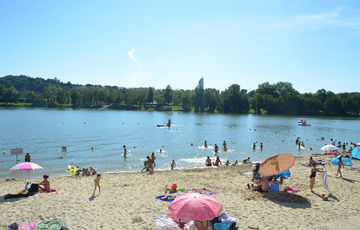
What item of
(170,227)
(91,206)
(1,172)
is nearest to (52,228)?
(91,206)

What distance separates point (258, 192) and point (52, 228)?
10438 millimetres

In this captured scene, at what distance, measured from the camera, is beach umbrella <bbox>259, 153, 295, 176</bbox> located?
13.3 metres

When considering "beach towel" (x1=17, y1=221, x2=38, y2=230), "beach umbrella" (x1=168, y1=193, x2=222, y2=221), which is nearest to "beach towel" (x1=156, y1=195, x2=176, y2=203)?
"beach umbrella" (x1=168, y1=193, x2=222, y2=221)

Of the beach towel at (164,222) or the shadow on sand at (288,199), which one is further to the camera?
the shadow on sand at (288,199)

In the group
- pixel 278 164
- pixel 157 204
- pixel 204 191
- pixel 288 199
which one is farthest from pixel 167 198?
pixel 288 199

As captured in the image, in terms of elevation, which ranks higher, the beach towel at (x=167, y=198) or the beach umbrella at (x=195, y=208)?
the beach umbrella at (x=195, y=208)

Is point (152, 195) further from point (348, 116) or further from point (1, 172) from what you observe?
point (348, 116)

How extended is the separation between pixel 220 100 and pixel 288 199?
138 m

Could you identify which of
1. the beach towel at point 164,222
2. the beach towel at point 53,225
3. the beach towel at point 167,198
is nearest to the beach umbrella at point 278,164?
the beach towel at point 167,198

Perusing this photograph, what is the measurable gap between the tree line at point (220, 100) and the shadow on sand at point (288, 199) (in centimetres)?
13399

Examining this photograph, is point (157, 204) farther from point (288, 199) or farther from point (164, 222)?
point (288, 199)

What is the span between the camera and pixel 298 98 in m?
139

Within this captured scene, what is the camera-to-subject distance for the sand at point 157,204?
10.7 m

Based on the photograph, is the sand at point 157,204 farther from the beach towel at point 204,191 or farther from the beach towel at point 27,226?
the beach towel at point 27,226
